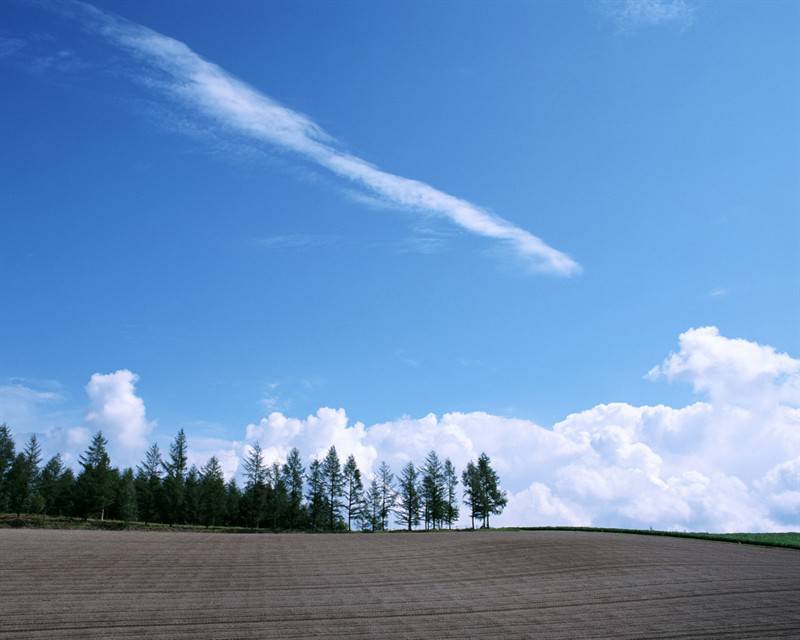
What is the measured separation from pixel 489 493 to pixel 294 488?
32.5 metres

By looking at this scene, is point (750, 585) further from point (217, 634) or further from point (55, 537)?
point (55, 537)

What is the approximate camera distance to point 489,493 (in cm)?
9575

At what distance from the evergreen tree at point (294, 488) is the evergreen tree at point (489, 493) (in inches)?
1132

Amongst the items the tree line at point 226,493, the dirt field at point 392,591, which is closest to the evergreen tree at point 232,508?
the tree line at point 226,493

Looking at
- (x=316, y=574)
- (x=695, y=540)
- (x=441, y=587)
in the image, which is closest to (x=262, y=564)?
(x=316, y=574)

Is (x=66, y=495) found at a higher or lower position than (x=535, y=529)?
higher

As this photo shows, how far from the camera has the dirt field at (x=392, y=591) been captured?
2300 cm

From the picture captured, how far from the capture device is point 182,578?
31.3m

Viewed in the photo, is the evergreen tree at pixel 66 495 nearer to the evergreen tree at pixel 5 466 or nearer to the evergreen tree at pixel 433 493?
the evergreen tree at pixel 5 466

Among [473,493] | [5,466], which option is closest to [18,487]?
[5,466]

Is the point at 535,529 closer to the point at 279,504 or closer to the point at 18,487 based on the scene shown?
the point at 279,504

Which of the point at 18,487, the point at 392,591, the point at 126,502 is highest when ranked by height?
the point at 18,487

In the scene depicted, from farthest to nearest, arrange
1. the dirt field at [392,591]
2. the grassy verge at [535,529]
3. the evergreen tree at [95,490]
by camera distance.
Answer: the evergreen tree at [95,490], the grassy verge at [535,529], the dirt field at [392,591]

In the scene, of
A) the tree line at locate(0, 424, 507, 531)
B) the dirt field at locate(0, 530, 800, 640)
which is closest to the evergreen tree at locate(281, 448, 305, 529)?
the tree line at locate(0, 424, 507, 531)
